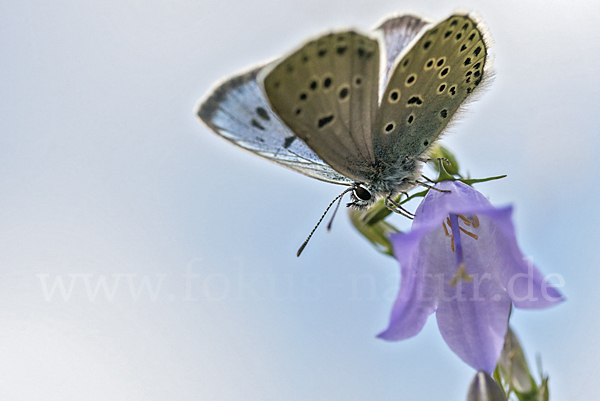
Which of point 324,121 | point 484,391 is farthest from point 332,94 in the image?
point 484,391

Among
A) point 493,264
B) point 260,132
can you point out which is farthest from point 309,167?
point 493,264

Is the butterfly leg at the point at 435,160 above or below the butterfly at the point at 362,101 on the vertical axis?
below

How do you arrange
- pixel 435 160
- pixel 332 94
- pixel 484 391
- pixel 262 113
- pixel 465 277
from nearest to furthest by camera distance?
pixel 484 391 < pixel 465 277 < pixel 332 94 < pixel 435 160 < pixel 262 113

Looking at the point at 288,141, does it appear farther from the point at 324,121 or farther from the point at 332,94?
the point at 332,94

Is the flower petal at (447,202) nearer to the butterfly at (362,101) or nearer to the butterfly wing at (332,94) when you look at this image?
the butterfly at (362,101)

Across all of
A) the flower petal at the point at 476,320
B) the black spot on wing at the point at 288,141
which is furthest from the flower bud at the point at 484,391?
the black spot on wing at the point at 288,141

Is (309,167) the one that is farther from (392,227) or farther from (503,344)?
(503,344)
